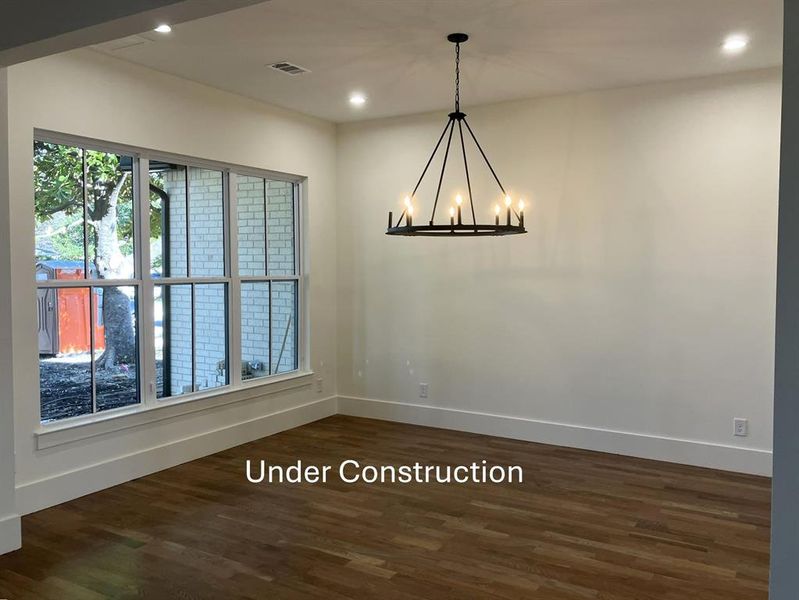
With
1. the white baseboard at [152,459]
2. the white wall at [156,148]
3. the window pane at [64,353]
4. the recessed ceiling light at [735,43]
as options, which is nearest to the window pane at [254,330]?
the white wall at [156,148]

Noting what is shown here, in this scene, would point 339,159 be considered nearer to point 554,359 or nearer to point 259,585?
point 554,359

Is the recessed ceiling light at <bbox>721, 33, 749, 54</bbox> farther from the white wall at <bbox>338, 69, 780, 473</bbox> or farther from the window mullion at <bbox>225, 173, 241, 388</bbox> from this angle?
the window mullion at <bbox>225, 173, 241, 388</bbox>

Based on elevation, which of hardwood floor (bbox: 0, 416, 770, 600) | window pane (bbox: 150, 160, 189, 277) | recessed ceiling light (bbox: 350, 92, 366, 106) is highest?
recessed ceiling light (bbox: 350, 92, 366, 106)

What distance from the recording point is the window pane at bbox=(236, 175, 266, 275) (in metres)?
5.35

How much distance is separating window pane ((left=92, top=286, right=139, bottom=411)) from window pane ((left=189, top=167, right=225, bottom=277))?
645 mm

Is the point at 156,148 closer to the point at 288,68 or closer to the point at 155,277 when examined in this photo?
the point at 155,277

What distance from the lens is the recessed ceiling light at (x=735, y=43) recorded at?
3.73m

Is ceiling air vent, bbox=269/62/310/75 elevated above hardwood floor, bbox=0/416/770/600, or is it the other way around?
ceiling air vent, bbox=269/62/310/75

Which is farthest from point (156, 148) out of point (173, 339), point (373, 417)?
point (373, 417)

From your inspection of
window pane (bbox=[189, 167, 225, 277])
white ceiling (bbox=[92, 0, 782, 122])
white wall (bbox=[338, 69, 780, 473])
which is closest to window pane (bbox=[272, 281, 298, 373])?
white wall (bbox=[338, 69, 780, 473])

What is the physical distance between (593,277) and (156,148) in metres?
3.25

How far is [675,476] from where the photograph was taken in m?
4.45

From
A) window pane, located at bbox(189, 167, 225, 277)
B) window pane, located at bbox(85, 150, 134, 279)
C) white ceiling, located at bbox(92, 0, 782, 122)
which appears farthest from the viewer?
window pane, located at bbox(189, 167, 225, 277)

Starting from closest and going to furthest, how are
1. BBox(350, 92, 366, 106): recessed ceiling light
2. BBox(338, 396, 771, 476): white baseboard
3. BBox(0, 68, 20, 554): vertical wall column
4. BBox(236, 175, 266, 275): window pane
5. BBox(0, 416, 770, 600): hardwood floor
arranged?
BBox(0, 416, 770, 600): hardwood floor
BBox(0, 68, 20, 554): vertical wall column
BBox(338, 396, 771, 476): white baseboard
BBox(350, 92, 366, 106): recessed ceiling light
BBox(236, 175, 266, 275): window pane
